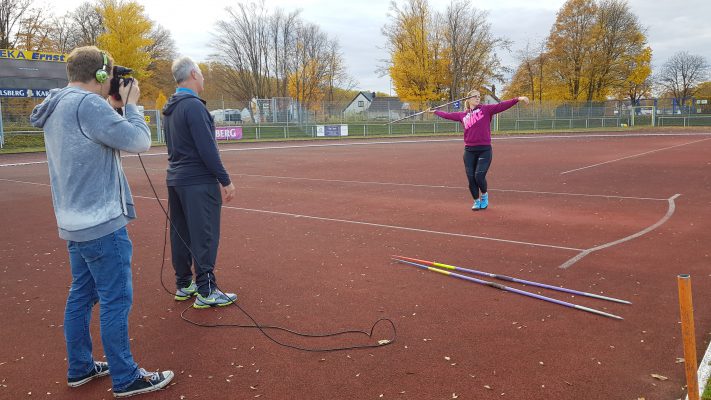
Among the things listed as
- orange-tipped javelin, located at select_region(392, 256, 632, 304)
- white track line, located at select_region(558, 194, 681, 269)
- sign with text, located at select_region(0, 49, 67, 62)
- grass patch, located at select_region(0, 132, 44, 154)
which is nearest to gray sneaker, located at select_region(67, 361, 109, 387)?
orange-tipped javelin, located at select_region(392, 256, 632, 304)

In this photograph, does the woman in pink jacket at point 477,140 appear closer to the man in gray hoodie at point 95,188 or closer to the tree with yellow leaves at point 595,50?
the man in gray hoodie at point 95,188

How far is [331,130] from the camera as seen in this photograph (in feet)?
136

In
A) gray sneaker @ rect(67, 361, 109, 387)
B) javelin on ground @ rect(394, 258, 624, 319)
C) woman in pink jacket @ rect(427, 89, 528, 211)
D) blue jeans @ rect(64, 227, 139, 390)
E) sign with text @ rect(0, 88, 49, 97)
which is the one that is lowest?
gray sneaker @ rect(67, 361, 109, 387)

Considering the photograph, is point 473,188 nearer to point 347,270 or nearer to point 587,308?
point 347,270

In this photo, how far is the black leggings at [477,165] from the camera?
9.69 metres

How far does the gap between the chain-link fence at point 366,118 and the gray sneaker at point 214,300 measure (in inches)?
1191

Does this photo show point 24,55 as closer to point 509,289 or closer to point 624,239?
point 624,239

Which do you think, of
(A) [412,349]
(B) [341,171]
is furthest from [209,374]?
(B) [341,171]

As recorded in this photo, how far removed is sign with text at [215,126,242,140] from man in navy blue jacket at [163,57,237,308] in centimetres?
3368

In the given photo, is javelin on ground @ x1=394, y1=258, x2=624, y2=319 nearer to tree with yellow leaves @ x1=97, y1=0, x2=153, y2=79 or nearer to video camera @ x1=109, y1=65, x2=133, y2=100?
video camera @ x1=109, y1=65, x2=133, y2=100

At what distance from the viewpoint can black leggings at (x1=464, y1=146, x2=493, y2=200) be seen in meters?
9.69

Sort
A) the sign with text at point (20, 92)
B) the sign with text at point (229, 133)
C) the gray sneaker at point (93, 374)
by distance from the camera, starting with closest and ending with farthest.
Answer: the gray sneaker at point (93, 374) → the sign with text at point (20, 92) → the sign with text at point (229, 133)

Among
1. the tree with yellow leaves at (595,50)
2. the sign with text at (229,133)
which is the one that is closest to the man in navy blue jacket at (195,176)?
the sign with text at (229,133)

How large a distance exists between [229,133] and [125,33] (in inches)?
724
